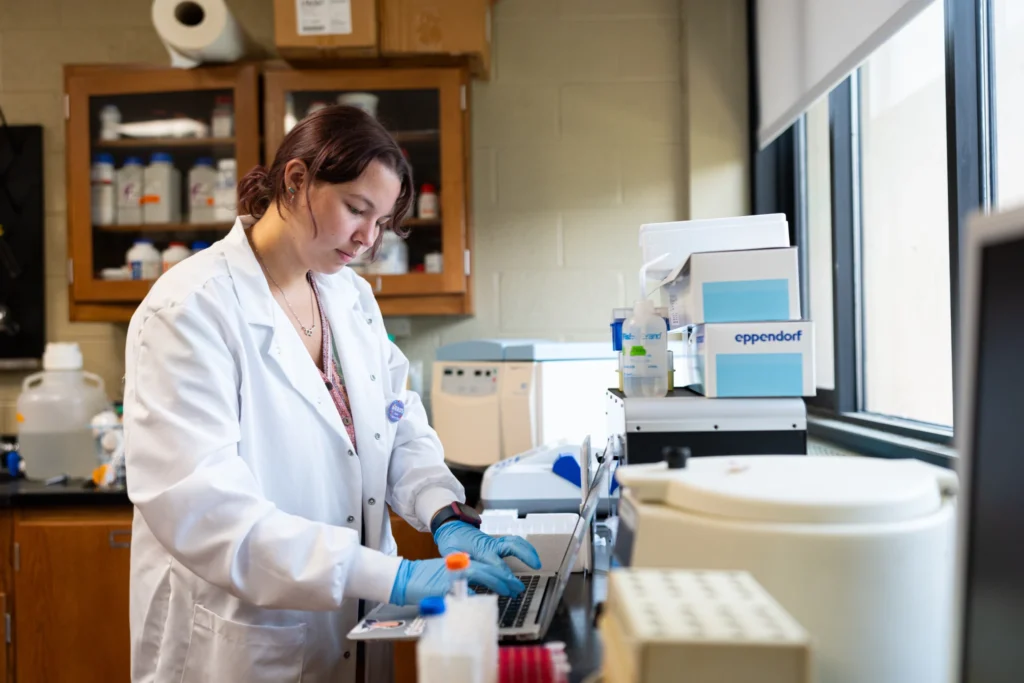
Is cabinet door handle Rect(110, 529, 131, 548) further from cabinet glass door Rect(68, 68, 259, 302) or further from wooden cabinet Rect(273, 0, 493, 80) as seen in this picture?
wooden cabinet Rect(273, 0, 493, 80)

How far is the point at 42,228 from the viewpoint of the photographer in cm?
287

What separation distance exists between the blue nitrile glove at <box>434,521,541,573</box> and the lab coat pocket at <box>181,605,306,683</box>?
0.87 feet

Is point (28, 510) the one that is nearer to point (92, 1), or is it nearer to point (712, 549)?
point (92, 1)

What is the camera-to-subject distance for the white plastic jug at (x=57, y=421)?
2.59m

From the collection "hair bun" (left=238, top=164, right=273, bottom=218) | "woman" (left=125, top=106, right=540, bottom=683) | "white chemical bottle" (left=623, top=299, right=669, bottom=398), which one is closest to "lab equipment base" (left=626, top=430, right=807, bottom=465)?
"white chemical bottle" (left=623, top=299, right=669, bottom=398)

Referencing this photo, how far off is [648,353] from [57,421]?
6.93 ft

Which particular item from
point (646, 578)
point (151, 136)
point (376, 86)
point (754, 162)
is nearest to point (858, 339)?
point (754, 162)

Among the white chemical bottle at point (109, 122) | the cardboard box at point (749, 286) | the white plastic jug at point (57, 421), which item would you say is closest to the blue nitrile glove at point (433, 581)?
the cardboard box at point (749, 286)

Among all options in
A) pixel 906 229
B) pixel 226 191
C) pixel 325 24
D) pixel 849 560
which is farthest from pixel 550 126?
pixel 849 560

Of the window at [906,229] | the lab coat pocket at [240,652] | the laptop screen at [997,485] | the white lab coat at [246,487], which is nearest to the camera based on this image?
the laptop screen at [997,485]

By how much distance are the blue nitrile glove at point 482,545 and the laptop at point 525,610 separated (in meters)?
0.04

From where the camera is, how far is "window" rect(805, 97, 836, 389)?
2.42 meters

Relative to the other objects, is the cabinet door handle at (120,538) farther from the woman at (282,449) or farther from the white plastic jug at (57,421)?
the woman at (282,449)

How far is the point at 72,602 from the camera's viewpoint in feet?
7.36
